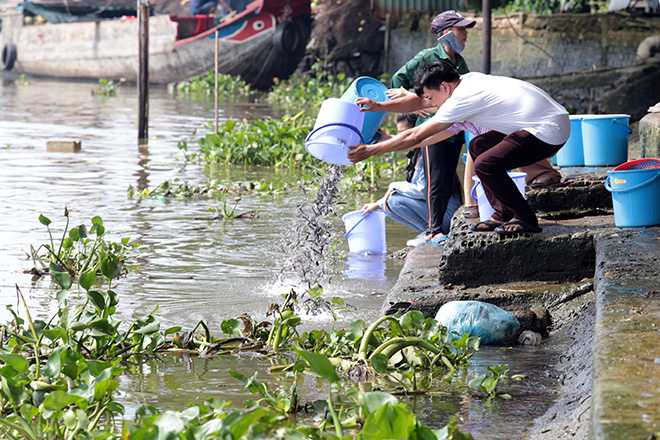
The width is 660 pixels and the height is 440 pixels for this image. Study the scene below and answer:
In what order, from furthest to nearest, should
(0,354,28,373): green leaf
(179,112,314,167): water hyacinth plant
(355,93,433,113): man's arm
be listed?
(179,112,314,167): water hyacinth plant < (355,93,433,113): man's arm < (0,354,28,373): green leaf

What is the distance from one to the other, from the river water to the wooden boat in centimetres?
973

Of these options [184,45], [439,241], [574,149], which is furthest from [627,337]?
[184,45]

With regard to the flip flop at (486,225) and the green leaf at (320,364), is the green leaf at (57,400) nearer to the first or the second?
the green leaf at (320,364)

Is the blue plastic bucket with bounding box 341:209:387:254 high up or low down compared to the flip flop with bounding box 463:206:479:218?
down

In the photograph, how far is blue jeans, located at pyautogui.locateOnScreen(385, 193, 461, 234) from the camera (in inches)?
235

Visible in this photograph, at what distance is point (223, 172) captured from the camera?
387 inches

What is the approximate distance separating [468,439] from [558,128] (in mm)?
2633

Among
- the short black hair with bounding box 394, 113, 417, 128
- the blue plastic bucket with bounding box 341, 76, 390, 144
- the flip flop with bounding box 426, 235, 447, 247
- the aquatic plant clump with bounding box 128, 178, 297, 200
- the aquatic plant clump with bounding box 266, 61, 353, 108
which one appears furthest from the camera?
the aquatic plant clump with bounding box 266, 61, 353, 108

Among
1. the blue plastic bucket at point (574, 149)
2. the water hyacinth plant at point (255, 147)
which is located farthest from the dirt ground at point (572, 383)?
the water hyacinth plant at point (255, 147)

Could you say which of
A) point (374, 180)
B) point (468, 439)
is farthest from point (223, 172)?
point (468, 439)

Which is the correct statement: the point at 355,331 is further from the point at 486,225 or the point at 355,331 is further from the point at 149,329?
the point at 486,225

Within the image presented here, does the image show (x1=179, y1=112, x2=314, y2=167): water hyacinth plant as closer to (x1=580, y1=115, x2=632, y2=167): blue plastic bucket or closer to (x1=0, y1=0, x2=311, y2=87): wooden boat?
(x1=580, y1=115, x2=632, y2=167): blue plastic bucket

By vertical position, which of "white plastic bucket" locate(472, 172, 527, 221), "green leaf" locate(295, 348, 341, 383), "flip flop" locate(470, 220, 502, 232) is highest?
"white plastic bucket" locate(472, 172, 527, 221)

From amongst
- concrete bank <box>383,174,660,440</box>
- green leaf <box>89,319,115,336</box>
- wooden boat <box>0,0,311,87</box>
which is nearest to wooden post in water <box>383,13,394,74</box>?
wooden boat <box>0,0,311,87</box>
